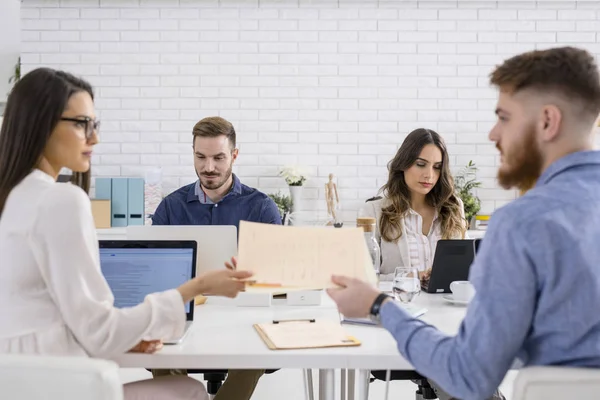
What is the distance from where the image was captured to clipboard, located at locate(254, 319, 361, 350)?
5.83ft

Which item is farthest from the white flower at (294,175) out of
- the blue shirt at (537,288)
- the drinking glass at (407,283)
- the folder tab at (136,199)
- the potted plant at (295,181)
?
the blue shirt at (537,288)

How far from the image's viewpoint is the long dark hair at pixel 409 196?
10.8ft

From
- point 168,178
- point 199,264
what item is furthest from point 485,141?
point 199,264

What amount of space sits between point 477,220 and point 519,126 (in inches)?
128

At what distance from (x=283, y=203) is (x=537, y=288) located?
3.31 m

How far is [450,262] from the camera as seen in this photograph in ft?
8.14

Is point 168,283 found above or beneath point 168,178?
beneath

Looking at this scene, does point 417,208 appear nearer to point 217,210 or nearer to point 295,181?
point 217,210

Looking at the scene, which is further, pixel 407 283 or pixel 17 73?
pixel 17 73

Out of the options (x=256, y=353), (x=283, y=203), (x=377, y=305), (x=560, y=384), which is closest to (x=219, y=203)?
(x=283, y=203)

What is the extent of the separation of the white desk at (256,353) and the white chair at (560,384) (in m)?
0.51

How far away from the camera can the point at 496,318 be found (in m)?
1.23

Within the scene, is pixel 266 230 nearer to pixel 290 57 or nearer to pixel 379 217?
pixel 379 217

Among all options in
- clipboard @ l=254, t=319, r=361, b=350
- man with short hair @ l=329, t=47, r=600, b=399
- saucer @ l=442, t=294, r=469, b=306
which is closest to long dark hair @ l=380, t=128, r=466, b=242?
saucer @ l=442, t=294, r=469, b=306
